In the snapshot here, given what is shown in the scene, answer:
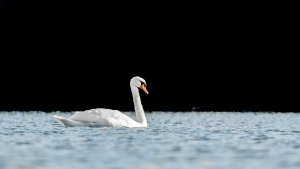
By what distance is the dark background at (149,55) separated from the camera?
8762 centimetres

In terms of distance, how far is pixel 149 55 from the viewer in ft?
363

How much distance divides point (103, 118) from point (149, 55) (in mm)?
78498

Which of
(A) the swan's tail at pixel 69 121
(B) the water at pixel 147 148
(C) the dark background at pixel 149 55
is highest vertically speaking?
(C) the dark background at pixel 149 55

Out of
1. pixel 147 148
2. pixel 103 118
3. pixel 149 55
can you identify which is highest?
pixel 149 55

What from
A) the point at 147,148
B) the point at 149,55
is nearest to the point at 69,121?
the point at 147,148

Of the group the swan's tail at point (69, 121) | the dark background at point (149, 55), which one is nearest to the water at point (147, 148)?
the swan's tail at point (69, 121)

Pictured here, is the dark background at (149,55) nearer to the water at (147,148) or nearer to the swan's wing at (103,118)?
the swan's wing at (103,118)

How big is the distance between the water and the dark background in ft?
144

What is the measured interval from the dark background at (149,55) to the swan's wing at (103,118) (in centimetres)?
4331

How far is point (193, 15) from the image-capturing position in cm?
12175

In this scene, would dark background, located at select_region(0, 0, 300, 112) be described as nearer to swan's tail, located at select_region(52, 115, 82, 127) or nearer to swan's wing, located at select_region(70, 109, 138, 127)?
swan's wing, located at select_region(70, 109, 138, 127)

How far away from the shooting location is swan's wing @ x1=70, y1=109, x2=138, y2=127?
32.1 meters

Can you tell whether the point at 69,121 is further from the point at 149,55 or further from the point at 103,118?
the point at 149,55

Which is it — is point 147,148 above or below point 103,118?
below
